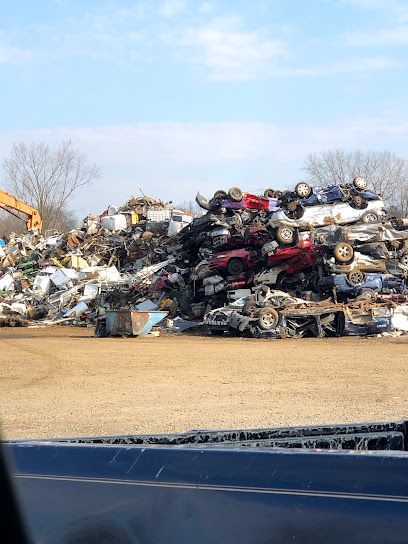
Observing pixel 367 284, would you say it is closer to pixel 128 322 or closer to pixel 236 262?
pixel 236 262

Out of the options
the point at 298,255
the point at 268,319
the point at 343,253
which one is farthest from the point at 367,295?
the point at 268,319

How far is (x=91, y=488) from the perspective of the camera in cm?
281

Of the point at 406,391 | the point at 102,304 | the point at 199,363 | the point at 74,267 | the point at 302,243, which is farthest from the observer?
the point at 74,267

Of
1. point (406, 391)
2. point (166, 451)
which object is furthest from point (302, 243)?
point (166, 451)

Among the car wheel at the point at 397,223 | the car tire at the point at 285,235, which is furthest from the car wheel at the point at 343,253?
the car wheel at the point at 397,223

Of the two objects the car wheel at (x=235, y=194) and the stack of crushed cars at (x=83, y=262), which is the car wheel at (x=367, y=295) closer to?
the car wheel at (x=235, y=194)

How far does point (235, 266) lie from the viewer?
81.0 ft

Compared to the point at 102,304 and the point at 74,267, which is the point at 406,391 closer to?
the point at 102,304

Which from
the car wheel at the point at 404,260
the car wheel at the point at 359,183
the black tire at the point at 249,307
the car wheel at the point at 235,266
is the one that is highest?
the car wheel at the point at 359,183

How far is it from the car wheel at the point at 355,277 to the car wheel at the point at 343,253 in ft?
1.45

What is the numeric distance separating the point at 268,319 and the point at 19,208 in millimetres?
25877

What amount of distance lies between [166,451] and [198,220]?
25.4m

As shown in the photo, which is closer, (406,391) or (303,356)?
(406,391)

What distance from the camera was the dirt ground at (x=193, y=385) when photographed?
29.2 feet
